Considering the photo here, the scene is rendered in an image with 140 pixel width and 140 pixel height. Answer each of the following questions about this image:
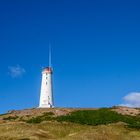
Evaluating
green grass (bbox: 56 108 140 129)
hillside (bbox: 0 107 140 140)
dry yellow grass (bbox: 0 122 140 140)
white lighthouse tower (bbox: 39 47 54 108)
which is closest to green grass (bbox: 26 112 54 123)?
hillside (bbox: 0 107 140 140)

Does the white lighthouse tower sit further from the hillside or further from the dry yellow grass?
the dry yellow grass

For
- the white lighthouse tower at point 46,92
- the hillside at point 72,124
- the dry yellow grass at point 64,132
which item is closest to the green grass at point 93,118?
the hillside at point 72,124

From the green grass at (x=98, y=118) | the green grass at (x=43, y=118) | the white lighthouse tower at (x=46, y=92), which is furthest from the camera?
the white lighthouse tower at (x=46, y=92)

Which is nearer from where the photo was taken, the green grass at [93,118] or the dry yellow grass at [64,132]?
Result: the dry yellow grass at [64,132]

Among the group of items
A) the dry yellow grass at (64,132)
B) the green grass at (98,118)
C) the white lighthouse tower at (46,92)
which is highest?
the white lighthouse tower at (46,92)

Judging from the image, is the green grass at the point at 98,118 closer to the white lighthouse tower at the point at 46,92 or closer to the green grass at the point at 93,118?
the green grass at the point at 93,118

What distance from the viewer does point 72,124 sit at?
8281cm

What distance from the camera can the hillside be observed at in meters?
70.9

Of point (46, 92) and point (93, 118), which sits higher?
point (46, 92)

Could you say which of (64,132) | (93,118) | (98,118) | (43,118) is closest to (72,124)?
(64,132)

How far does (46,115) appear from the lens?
93875 millimetres

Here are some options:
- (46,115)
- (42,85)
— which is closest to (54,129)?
(46,115)

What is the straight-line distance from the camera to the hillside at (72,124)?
233 ft

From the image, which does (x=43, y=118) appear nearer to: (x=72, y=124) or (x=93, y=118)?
(x=72, y=124)
